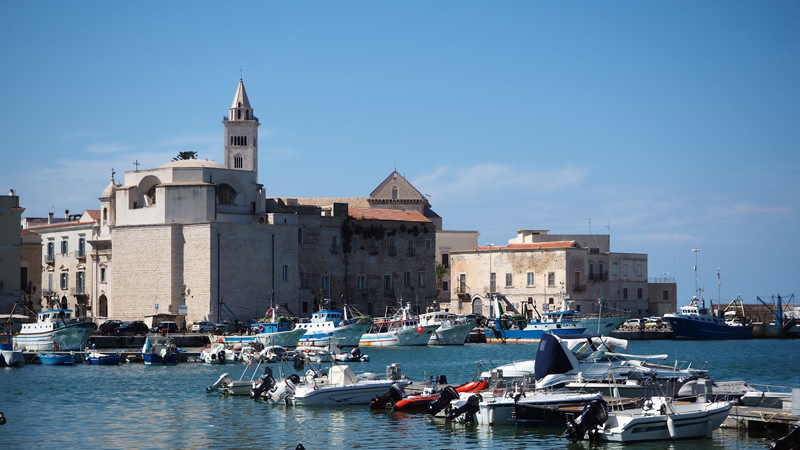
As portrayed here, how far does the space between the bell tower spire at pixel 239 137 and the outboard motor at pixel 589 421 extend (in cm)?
6881

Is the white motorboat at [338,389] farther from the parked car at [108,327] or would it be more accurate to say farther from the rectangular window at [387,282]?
the rectangular window at [387,282]

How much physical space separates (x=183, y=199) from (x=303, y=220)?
7152 millimetres

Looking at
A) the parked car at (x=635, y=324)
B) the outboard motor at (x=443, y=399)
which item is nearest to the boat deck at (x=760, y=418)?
the outboard motor at (x=443, y=399)

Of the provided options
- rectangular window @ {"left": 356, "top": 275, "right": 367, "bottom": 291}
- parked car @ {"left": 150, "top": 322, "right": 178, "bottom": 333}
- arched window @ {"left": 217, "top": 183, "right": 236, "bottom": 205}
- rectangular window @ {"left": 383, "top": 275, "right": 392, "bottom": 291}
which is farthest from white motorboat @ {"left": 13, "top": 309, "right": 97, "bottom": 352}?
rectangular window @ {"left": 383, "top": 275, "right": 392, "bottom": 291}

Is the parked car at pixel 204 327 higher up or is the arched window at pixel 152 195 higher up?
the arched window at pixel 152 195

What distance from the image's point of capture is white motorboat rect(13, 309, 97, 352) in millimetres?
46906

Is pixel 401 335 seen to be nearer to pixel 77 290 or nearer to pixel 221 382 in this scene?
pixel 77 290

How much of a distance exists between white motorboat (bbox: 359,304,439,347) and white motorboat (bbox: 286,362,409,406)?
89.9 feet

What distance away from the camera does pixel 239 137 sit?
291 feet

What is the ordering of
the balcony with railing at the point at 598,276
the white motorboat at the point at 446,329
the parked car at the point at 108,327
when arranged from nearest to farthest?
the parked car at the point at 108,327 < the white motorboat at the point at 446,329 < the balcony with railing at the point at 598,276

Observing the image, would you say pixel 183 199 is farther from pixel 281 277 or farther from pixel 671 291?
pixel 671 291

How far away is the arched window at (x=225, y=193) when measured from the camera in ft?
201

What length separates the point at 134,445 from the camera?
2209 cm

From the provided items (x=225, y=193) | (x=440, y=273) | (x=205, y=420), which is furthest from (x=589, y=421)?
(x=440, y=273)
